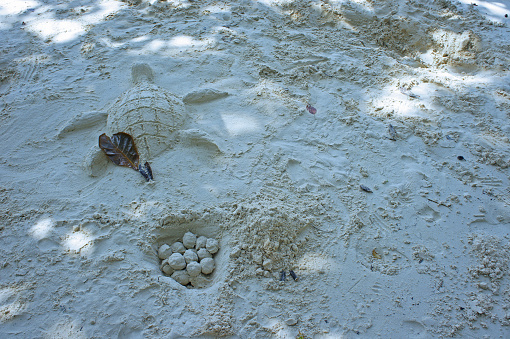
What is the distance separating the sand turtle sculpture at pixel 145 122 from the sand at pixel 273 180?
0.03 meters

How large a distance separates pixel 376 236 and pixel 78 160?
228 cm

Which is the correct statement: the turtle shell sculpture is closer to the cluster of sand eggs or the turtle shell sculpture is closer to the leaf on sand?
the leaf on sand

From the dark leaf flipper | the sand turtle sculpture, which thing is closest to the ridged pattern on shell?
the sand turtle sculpture

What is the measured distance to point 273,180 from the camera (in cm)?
A: 234

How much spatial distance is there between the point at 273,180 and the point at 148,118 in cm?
113

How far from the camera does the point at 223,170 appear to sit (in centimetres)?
242

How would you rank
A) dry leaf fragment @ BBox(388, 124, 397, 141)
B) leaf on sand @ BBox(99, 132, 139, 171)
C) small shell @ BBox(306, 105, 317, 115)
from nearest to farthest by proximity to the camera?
leaf on sand @ BBox(99, 132, 139, 171) < dry leaf fragment @ BBox(388, 124, 397, 141) < small shell @ BBox(306, 105, 317, 115)

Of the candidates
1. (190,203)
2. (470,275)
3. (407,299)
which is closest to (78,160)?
(190,203)

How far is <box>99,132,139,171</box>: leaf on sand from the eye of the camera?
8.17ft

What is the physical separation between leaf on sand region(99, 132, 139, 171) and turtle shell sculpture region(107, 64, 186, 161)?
48mm

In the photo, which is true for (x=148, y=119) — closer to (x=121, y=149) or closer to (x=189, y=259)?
(x=121, y=149)

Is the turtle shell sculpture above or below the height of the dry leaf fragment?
below

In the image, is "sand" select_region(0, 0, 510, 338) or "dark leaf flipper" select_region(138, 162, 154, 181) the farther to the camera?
"dark leaf flipper" select_region(138, 162, 154, 181)

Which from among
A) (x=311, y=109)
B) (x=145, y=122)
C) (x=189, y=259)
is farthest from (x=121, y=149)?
(x=311, y=109)
